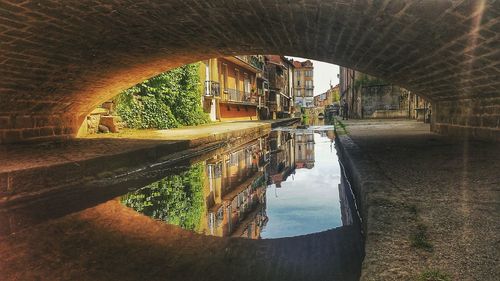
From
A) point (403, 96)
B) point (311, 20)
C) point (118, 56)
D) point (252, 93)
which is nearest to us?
point (311, 20)

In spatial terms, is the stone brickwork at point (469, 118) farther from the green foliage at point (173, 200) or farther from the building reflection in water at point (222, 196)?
the green foliage at point (173, 200)

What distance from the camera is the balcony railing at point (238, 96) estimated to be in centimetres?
3179

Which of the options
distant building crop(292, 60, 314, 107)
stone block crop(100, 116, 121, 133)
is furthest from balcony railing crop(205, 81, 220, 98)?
distant building crop(292, 60, 314, 107)

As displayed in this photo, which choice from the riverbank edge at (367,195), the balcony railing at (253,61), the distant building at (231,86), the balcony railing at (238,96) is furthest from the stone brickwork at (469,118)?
the balcony railing at (253,61)

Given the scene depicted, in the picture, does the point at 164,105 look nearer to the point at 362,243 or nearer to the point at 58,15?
the point at 58,15

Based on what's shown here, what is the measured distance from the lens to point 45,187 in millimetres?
6180

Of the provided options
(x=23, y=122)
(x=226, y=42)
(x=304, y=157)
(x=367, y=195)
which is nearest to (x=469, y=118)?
(x=304, y=157)

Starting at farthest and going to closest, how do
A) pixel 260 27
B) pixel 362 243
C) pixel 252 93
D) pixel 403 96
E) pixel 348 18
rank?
1. pixel 252 93
2. pixel 403 96
3. pixel 260 27
4. pixel 348 18
5. pixel 362 243

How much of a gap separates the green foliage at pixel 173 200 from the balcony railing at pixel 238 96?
2392 cm

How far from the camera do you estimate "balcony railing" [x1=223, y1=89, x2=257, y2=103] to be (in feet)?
104

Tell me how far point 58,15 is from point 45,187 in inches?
110

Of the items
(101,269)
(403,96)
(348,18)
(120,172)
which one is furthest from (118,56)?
(403,96)

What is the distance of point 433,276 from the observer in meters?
1.97

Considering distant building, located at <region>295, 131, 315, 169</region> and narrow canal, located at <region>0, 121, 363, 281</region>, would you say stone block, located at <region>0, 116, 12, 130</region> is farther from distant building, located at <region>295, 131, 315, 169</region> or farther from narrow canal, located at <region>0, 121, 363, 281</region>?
distant building, located at <region>295, 131, 315, 169</region>
